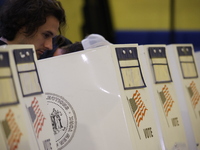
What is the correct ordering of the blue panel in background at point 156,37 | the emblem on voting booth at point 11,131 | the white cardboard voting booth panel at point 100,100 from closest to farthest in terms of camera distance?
the emblem on voting booth at point 11,131, the white cardboard voting booth panel at point 100,100, the blue panel in background at point 156,37

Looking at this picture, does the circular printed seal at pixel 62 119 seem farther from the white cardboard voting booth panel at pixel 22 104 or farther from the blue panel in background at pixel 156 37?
the blue panel in background at pixel 156 37

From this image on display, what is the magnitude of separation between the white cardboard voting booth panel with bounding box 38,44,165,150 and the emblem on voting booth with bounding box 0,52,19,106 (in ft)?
1.29

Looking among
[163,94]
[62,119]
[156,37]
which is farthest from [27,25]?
[156,37]

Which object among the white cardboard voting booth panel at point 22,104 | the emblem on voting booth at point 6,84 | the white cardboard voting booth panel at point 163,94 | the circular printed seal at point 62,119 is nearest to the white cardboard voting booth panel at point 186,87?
the white cardboard voting booth panel at point 163,94

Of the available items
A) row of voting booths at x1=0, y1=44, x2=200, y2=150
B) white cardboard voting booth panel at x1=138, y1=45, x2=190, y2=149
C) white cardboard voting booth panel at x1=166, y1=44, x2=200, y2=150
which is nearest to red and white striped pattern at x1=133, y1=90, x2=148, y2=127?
row of voting booths at x1=0, y1=44, x2=200, y2=150

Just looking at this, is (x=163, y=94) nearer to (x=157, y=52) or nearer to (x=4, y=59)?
(x=157, y=52)

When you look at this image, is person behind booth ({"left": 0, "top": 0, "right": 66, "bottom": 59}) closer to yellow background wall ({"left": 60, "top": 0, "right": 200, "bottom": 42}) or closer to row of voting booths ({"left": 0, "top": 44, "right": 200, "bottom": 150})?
row of voting booths ({"left": 0, "top": 44, "right": 200, "bottom": 150})

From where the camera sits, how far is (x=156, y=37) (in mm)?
4723

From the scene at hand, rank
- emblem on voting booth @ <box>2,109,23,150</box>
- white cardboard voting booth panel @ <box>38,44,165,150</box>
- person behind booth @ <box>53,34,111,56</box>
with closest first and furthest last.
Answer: emblem on voting booth @ <box>2,109,23,150</box>
white cardboard voting booth panel @ <box>38,44,165,150</box>
person behind booth @ <box>53,34,111,56</box>

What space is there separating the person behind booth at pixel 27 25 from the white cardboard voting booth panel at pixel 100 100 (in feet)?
1.22

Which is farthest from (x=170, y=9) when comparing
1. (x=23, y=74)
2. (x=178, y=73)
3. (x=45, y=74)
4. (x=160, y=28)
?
(x=23, y=74)

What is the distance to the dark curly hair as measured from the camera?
6.61 ft

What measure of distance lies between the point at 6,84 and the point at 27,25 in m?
0.81

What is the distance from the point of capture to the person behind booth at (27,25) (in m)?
2.01
